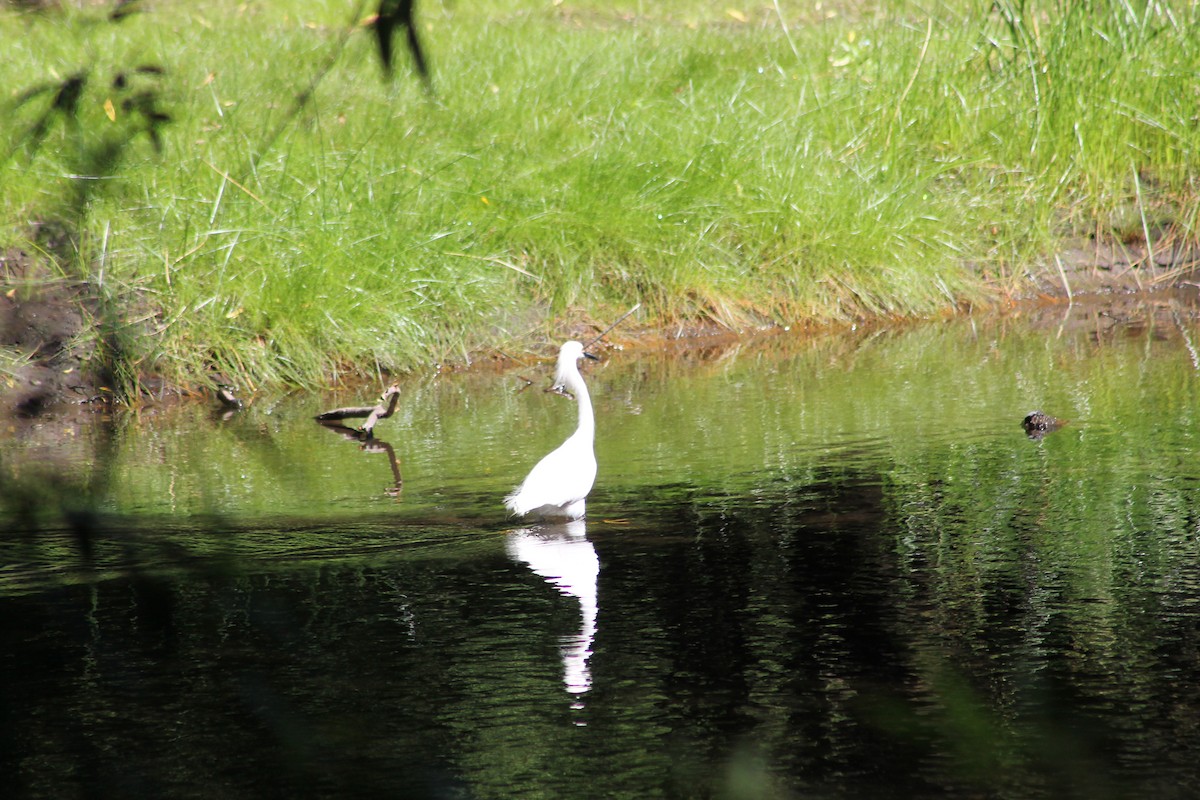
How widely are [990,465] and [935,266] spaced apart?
3925 millimetres

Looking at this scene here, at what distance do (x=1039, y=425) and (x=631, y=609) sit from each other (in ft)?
8.47

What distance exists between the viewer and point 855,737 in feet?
10.3

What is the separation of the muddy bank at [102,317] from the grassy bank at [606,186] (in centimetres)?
12

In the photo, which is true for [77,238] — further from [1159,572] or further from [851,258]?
[1159,572]

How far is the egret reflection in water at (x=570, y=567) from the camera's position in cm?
358

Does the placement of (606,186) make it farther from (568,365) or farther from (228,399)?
(568,365)

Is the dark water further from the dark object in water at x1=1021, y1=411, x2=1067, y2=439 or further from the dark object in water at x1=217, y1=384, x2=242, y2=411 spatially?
the dark object in water at x1=217, y1=384, x2=242, y2=411

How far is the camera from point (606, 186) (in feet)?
28.2

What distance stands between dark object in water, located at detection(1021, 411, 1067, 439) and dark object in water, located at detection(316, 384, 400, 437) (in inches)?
106

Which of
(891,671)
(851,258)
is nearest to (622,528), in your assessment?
(891,671)

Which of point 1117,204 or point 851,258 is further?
point 1117,204

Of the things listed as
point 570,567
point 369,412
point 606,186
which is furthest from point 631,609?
point 606,186

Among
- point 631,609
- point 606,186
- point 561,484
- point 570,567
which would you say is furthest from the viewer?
point 606,186

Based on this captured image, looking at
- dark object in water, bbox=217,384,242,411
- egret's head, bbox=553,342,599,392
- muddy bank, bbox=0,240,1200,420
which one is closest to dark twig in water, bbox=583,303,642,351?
muddy bank, bbox=0,240,1200,420
